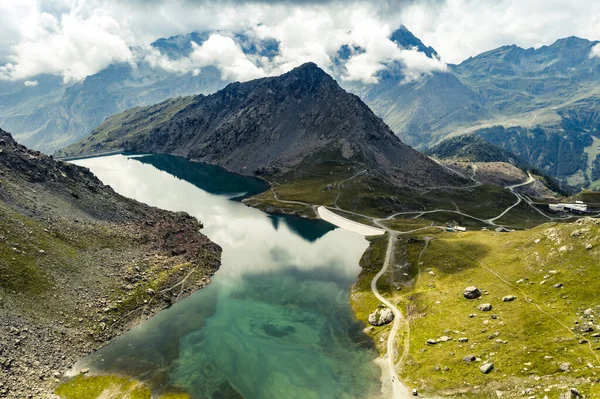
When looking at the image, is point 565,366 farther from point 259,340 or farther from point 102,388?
point 102,388

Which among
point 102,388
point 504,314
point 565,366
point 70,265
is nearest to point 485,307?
point 504,314

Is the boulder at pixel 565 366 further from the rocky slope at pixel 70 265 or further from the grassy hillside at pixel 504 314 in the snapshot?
the rocky slope at pixel 70 265

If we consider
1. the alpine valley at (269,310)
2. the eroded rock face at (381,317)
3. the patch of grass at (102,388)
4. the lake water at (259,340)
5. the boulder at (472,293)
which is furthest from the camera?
the eroded rock face at (381,317)

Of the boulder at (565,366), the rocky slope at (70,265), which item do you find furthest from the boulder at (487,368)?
the rocky slope at (70,265)

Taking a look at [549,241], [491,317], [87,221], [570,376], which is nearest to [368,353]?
[491,317]

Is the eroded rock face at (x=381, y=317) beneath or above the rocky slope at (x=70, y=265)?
beneath

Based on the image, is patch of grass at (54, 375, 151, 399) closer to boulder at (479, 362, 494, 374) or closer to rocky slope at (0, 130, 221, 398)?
rocky slope at (0, 130, 221, 398)
